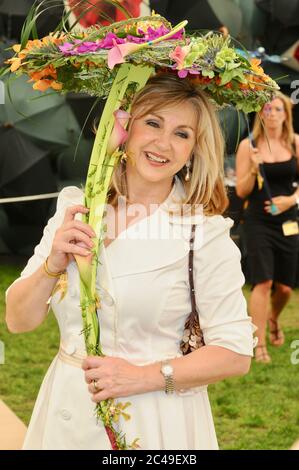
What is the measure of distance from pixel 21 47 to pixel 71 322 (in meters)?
0.69

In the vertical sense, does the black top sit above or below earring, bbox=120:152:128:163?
below

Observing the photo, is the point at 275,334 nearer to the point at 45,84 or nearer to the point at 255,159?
the point at 255,159

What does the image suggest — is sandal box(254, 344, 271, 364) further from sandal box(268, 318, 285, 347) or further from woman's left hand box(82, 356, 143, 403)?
woman's left hand box(82, 356, 143, 403)

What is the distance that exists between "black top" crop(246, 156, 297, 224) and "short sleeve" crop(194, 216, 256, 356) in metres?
3.82

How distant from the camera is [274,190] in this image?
5.98 meters

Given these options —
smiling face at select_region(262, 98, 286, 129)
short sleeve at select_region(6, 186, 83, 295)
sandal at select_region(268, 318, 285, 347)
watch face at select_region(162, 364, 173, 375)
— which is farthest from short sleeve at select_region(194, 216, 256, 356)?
sandal at select_region(268, 318, 285, 347)

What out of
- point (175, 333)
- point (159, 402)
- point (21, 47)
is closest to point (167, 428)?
point (159, 402)

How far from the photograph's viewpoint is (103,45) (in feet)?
6.42

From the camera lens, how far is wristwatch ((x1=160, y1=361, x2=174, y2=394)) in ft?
6.72

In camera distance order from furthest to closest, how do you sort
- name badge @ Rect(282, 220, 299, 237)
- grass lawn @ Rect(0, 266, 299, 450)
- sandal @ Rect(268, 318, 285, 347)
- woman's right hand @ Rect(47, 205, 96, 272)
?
sandal @ Rect(268, 318, 285, 347) → name badge @ Rect(282, 220, 299, 237) → grass lawn @ Rect(0, 266, 299, 450) → woman's right hand @ Rect(47, 205, 96, 272)

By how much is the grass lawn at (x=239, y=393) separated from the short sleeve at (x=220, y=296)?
8.00 feet

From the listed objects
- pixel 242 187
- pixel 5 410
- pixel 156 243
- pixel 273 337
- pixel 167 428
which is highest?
pixel 156 243

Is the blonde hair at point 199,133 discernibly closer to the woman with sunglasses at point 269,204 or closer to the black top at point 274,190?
the woman with sunglasses at point 269,204

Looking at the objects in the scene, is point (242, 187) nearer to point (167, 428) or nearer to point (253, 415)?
point (253, 415)
